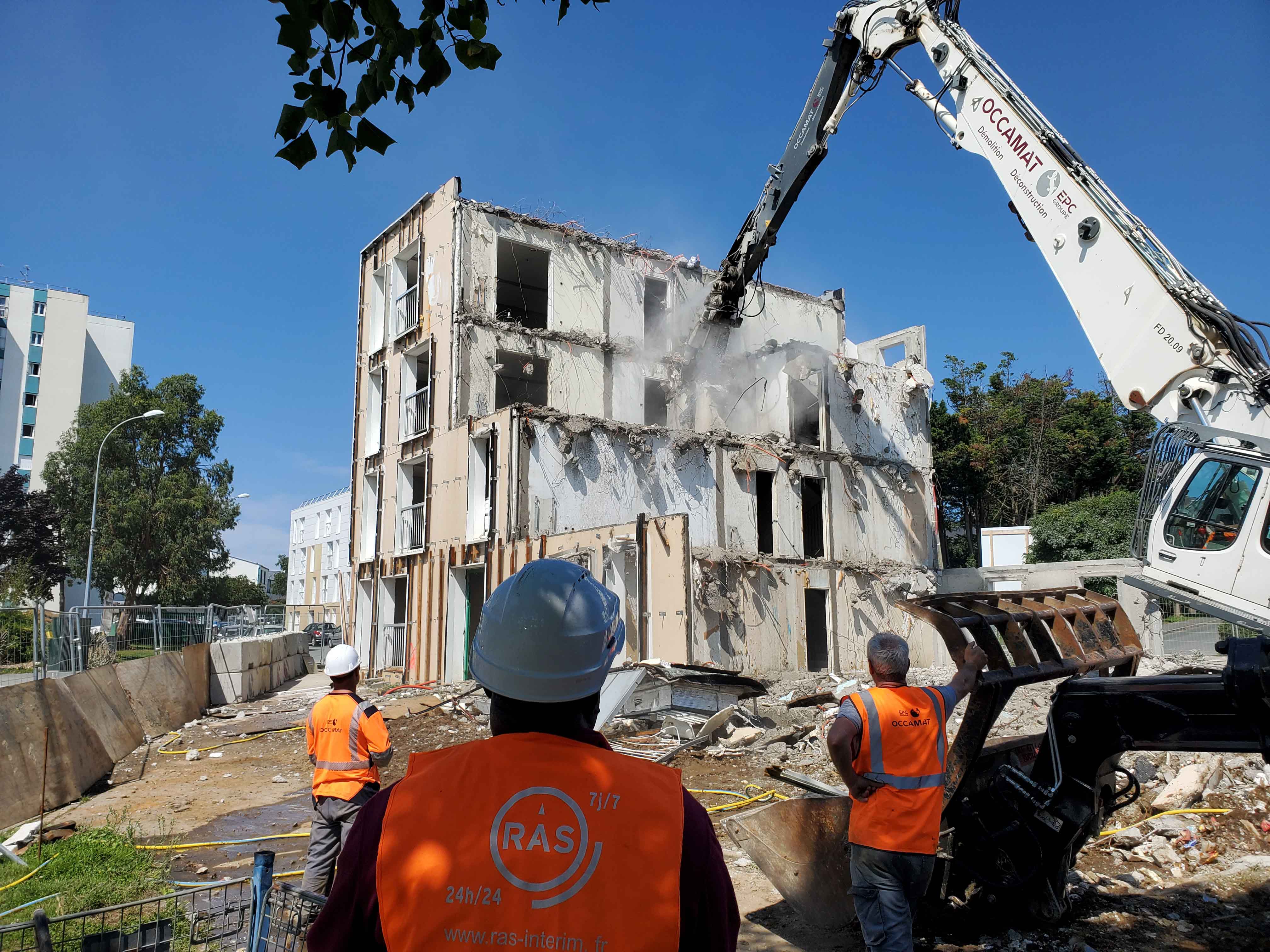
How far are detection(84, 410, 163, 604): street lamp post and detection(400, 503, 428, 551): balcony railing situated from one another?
6.81 m

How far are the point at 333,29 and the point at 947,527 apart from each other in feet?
145

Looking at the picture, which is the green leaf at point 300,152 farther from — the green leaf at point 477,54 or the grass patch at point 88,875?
the grass patch at point 88,875

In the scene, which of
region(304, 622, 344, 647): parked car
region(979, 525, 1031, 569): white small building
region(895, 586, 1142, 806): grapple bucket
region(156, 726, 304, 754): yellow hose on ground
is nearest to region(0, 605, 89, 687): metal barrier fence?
region(156, 726, 304, 754): yellow hose on ground

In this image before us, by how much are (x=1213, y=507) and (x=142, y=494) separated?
3937 cm

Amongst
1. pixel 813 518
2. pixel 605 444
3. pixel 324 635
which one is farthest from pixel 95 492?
pixel 813 518

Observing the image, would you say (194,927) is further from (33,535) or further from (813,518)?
(33,535)

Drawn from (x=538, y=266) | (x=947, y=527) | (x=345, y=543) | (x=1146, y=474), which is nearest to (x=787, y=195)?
(x=538, y=266)

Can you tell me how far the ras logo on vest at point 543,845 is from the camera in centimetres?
142

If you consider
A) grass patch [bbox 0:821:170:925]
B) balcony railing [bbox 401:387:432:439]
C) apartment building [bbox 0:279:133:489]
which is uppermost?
apartment building [bbox 0:279:133:489]

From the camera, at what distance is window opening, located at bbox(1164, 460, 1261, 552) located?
5.71 meters

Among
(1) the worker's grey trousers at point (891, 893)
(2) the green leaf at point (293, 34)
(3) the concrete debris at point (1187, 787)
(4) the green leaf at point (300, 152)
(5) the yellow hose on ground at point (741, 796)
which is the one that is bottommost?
(5) the yellow hose on ground at point (741, 796)

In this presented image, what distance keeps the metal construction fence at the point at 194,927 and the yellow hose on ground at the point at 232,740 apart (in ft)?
31.9

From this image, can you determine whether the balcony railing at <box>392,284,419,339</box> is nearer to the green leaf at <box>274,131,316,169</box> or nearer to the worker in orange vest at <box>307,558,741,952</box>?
the green leaf at <box>274,131,316,169</box>

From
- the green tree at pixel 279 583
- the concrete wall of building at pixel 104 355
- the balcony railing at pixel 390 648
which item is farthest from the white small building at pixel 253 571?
the balcony railing at pixel 390 648
